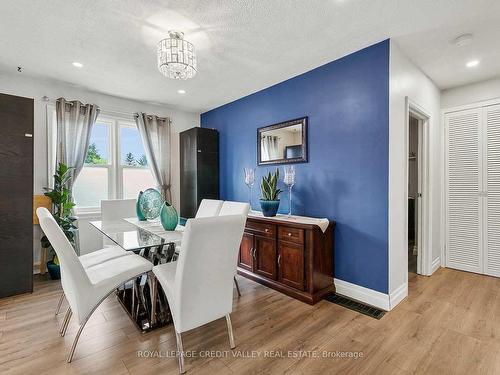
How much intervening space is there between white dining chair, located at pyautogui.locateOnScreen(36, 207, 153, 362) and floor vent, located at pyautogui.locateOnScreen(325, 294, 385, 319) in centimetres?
187

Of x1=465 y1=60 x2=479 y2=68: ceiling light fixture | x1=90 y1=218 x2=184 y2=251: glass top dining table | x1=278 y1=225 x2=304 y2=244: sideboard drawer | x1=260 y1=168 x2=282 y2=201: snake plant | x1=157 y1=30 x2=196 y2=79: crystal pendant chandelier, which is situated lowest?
x1=278 y1=225 x2=304 y2=244: sideboard drawer

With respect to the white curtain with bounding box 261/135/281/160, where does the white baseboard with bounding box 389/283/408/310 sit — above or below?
below

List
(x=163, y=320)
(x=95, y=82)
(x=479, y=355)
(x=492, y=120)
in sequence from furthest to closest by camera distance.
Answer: (x=95, y=82), (x=492, y=120), (x=163, y=320), (x=479, y=355)

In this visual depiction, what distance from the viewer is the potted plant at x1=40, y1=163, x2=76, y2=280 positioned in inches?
121

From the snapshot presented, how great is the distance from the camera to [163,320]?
82.2 inches

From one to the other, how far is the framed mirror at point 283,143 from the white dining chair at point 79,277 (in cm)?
214

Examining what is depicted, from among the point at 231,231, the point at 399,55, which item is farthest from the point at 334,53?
the point at 231,231

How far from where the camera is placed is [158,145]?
4297mm

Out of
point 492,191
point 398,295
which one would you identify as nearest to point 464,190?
point 492,191

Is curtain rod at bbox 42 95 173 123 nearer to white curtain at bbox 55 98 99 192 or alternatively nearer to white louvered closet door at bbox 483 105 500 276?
white curtain at bbox 55 98 99 192

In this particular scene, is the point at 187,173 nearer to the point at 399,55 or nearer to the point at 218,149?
the point at 218,149

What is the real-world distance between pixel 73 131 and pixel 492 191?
5510mm

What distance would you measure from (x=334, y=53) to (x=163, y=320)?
118 inches

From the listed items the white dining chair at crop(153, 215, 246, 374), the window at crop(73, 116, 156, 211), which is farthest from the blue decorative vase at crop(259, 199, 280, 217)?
the window at crop(73, 116, 156, 211)
